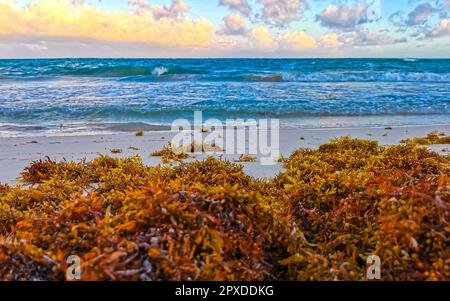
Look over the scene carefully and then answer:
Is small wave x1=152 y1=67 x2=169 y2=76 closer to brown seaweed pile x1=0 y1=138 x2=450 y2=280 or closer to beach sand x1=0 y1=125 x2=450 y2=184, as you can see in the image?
beach sand x1=0 y1=125 x2=450 y2=184

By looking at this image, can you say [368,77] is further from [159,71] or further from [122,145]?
[122,145]

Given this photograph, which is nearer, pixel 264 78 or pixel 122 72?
pixel 264 78

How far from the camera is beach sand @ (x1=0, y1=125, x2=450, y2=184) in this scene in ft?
16.0

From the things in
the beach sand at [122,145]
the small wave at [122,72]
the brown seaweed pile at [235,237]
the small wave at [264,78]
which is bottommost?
the beach sand at [122,145]

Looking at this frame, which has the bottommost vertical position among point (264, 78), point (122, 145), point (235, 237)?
point (122, 145)

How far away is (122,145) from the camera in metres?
6.68

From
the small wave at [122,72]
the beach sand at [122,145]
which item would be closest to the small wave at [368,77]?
the small wave at [122,72]

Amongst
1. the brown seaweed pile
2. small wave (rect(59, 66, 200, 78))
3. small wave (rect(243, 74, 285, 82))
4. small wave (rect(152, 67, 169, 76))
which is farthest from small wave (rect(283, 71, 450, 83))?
the brown seaweed pile

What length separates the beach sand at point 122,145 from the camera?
489cm

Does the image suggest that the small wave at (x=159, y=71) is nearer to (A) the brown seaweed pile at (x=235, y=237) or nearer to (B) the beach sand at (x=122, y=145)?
(B) the beach sand at (x=122, y=145)

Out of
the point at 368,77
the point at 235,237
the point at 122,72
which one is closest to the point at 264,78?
the point at 368,77

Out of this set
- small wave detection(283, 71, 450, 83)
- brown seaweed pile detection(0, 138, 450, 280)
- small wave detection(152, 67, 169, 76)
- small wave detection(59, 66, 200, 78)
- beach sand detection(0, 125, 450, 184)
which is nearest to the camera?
brown seaweed pile detection(0, 138, 450, 280)

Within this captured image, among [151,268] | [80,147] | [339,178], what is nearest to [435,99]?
[80,147]
